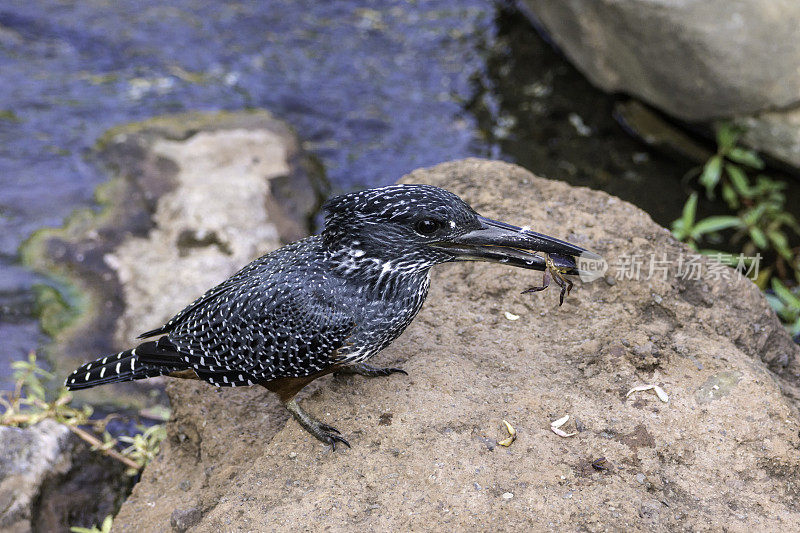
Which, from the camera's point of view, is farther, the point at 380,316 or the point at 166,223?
the point at 166,223

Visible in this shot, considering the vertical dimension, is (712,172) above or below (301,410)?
above

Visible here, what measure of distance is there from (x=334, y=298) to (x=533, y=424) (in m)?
1.08

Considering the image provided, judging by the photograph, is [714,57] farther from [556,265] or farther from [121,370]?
[121,370]

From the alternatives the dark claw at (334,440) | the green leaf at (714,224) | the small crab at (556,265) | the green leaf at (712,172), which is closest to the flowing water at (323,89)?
the green leaf at (712,172)

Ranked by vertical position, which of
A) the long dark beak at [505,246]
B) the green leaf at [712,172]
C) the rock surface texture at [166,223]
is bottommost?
the rock surface texture at [166,223]

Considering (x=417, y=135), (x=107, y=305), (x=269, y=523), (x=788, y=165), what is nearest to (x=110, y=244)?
(x=107, y=305)

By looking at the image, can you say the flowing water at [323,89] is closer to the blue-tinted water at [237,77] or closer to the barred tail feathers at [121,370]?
the blue-tinted water at [237,77]

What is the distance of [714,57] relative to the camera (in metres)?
6.48

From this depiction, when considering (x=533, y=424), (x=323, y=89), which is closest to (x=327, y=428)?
(x=533, y=424)

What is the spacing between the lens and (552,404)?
3.69 metres

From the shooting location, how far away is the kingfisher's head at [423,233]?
3430 mm

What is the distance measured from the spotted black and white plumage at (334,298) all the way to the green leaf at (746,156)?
429cm

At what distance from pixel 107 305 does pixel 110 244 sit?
586 millimetres

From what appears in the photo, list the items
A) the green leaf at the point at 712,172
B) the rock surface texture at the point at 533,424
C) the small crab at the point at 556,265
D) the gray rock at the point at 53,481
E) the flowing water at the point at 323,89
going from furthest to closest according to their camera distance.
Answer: the flowing water at the point at 323,89 < the green leaf at the point at 712,172 < the gray rock at the point at 53,481 < the small crab at the point at 556,265 < the rock surface texture at the point at 533,424
